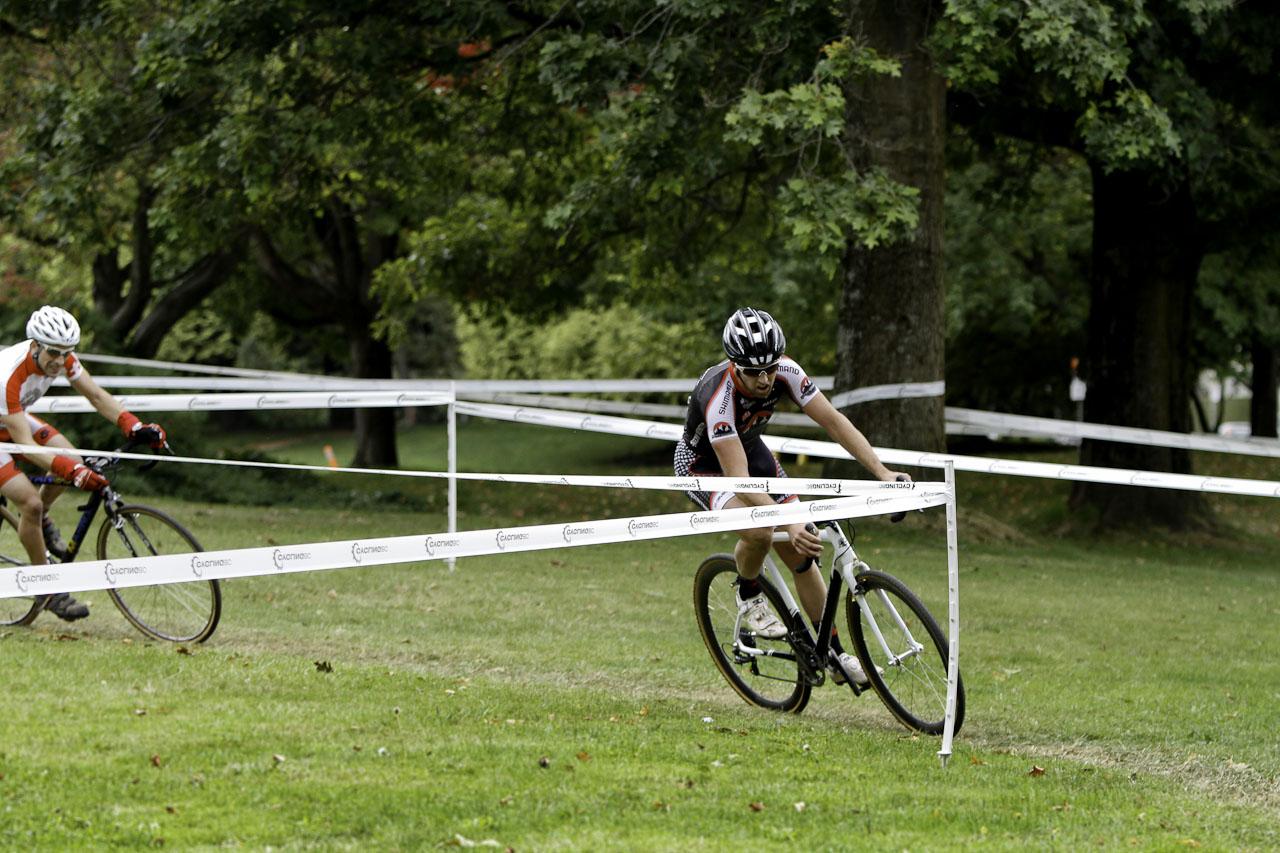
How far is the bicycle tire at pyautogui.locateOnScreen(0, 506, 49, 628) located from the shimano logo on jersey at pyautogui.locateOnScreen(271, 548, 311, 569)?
10.0 ft

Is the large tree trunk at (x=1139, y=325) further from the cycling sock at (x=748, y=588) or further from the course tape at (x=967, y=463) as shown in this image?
the cycling sock at (x=748, y=588)

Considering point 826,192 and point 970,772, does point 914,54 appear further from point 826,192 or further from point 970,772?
point 970,772

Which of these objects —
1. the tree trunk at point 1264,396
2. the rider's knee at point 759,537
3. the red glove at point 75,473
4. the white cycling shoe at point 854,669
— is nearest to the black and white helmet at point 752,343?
the rider's knee at point 759,537

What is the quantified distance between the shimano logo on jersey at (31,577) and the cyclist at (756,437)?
288 centimetres

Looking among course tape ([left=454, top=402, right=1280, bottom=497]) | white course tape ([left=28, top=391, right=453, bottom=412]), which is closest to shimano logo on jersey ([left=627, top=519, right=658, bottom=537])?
course tape ([left=454, top=402, right=1280, bottom=497])

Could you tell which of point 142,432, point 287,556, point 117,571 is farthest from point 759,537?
point 142,432

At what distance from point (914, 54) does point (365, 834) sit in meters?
12.8

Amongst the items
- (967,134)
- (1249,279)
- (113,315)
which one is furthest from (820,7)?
(113,315)

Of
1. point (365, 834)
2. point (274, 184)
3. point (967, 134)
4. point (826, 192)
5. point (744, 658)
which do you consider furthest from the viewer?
point (967, 134)

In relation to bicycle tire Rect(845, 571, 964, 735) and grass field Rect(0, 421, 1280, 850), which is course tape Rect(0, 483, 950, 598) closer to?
bicycle tire Rect(845, 571, 964, 735)

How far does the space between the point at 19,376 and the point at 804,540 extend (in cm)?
448

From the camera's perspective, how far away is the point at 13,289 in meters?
28.0

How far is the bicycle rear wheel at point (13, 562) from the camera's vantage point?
929cm

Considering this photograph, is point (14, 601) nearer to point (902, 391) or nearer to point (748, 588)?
point (748, 588)
